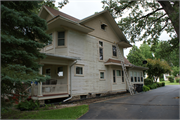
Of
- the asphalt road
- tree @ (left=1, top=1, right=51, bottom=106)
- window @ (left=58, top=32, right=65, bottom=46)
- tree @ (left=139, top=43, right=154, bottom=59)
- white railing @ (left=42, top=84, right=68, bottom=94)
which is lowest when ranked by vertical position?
the asphalt road

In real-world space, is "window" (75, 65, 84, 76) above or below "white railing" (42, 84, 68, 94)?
above

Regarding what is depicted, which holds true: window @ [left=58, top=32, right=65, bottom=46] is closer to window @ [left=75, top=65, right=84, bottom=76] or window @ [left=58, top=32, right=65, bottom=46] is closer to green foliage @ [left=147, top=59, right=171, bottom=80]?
window @ [left=75, top=65, right=84, bottom=76]

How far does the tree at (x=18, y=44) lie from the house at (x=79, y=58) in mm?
2664

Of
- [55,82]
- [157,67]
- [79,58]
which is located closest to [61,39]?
[79,58]

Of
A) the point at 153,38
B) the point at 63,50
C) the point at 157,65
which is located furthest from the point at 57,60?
the point at 157,65

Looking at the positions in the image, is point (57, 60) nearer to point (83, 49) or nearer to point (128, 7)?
point (83, 49)

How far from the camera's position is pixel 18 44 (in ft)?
16.5

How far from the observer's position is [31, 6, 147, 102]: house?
9.87 m

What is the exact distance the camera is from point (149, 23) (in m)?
14.2

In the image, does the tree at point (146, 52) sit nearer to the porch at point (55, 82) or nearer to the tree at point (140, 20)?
the tree at point (140, 20)

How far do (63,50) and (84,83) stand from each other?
342 cm

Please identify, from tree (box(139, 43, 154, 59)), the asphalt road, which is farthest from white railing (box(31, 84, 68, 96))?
tree (box(139, 43, 154, 59))

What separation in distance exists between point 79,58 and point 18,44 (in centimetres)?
555

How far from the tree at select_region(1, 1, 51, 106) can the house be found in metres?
2.66
